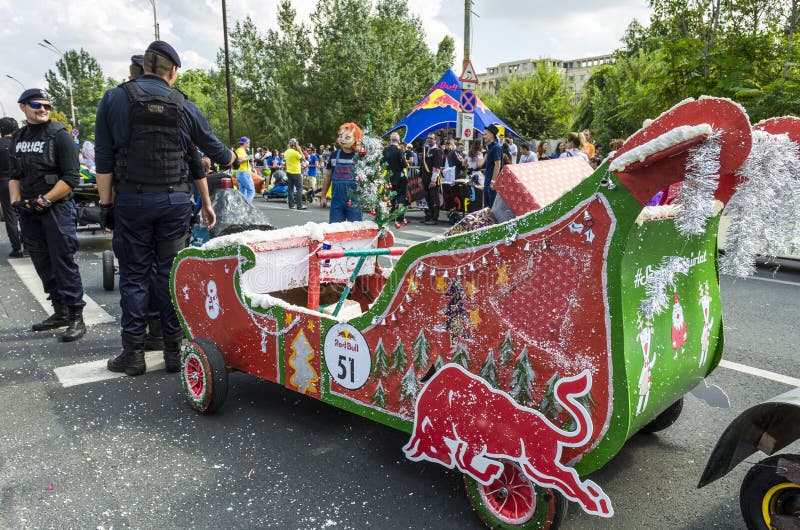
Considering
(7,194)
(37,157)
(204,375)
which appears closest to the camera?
(204,375)

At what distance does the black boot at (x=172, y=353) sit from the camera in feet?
14.2

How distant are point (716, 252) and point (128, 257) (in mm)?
3657

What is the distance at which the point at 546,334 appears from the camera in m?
2.17

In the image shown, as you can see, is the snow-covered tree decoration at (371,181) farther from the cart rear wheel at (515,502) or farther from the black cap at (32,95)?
the black cap at (32,95)

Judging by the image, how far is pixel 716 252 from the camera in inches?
112

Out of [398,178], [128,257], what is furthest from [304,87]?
[128,257]

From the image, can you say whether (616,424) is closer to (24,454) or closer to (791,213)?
(791,213)

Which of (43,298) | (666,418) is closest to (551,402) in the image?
(666,418)

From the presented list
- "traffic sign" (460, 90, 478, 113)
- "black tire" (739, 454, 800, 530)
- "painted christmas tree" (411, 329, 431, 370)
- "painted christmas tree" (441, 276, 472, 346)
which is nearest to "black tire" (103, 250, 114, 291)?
"painted christmas tree" (411, 329, 431, 370)

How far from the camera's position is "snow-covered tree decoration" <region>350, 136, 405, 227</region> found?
146 inches

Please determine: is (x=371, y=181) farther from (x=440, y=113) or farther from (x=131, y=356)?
(x=440, y=113)

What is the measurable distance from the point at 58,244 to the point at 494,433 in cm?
442

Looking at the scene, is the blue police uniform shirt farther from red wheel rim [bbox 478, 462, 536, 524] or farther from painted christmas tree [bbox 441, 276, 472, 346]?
red wheel rim [bbox 478, 462, 536, 524]

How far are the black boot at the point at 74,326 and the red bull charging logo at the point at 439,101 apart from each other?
1547cm
